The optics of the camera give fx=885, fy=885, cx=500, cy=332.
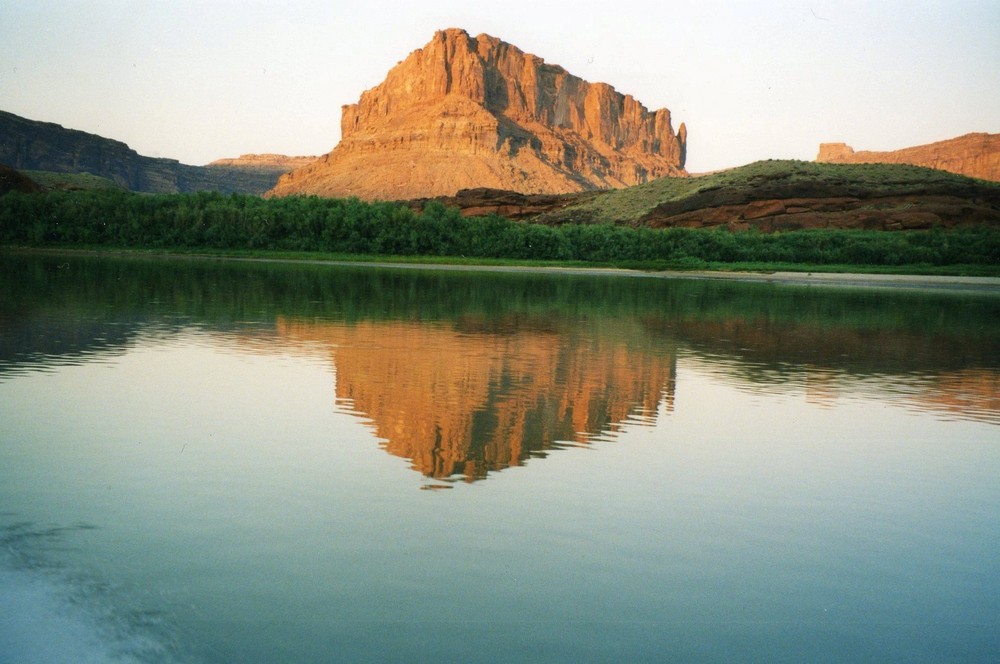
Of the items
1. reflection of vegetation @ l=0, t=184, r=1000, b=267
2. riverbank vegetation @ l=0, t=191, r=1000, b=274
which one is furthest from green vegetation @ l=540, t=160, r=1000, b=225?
reflection of vegetation @ l=0, t=184, r=1000, b=267

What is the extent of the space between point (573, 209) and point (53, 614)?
121m

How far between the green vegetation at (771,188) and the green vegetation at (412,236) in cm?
2286

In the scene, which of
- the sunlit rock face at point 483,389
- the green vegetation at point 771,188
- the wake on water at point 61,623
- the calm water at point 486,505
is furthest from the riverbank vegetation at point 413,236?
the wake on water at point 61,623

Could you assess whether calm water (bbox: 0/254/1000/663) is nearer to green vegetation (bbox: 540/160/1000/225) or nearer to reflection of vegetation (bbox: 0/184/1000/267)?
reflection of vegetation (bbox: 0/184/1000/267)

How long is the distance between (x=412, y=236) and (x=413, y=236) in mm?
118

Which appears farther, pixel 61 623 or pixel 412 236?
pixel 412 236

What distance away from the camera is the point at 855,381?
17422 millimetres

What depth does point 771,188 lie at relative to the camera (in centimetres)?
10894

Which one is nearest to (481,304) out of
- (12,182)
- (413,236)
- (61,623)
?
(61,623)

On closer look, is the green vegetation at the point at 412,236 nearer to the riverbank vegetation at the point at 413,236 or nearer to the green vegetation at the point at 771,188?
the riverbank vegetation at the point at 413,236

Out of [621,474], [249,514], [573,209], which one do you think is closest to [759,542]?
[621,474]

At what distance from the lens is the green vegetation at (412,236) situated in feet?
258

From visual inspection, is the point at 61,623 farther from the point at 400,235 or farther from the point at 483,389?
the point at 400,235

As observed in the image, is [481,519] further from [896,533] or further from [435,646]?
[896,533]
